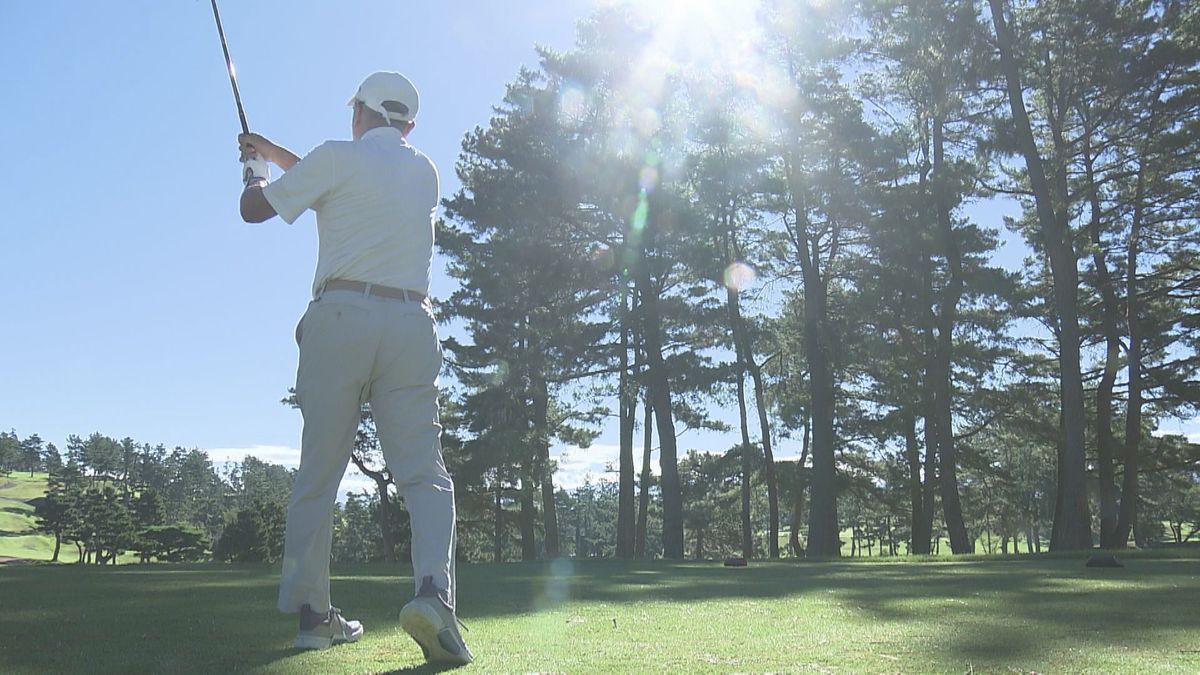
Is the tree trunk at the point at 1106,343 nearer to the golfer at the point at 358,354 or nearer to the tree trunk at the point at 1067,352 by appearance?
the tree trunk at the point at 1067,352

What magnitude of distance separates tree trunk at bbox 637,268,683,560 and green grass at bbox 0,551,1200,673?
1674 centimetres

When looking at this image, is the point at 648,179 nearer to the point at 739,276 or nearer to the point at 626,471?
the point at 739,276

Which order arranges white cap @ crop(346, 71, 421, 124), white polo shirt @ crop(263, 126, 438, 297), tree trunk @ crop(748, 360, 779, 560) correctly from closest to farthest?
1. white polo shirt @ crop(263, 126, 438, 297)
2. white cap @ crop(346, 71, 421, 124)
3. tree trunk @ crop(748, 360, 779, 560)

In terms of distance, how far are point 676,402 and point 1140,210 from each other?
13.8m

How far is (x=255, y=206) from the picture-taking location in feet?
11.3

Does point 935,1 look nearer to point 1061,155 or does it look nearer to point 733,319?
point 1061,155

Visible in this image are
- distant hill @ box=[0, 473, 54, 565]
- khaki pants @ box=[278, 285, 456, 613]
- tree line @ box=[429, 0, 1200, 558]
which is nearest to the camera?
khaki pants @ box=[278, 285, 456, 613]

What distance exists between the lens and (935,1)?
18844 millimetres

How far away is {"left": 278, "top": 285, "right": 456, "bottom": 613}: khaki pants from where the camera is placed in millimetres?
3188

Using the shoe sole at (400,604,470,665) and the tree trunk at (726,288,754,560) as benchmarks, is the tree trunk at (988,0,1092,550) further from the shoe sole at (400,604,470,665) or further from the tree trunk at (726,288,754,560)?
the shoe sole at (400,604,470,665)

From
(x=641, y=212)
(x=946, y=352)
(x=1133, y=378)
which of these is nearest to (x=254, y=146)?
(x=641, y=212)

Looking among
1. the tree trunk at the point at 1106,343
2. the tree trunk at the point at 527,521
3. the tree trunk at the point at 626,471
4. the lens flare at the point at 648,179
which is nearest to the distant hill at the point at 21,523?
the tree trunk at the point at 527,521

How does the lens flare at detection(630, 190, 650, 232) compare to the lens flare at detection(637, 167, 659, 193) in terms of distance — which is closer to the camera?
the lens flare at detection(630, 190, 650, 232)

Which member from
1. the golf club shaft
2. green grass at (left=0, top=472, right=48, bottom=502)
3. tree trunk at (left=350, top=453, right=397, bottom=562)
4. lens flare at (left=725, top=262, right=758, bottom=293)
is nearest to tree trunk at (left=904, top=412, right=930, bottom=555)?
lens flare at (left=725, top=262, right=758, bottom=293)
